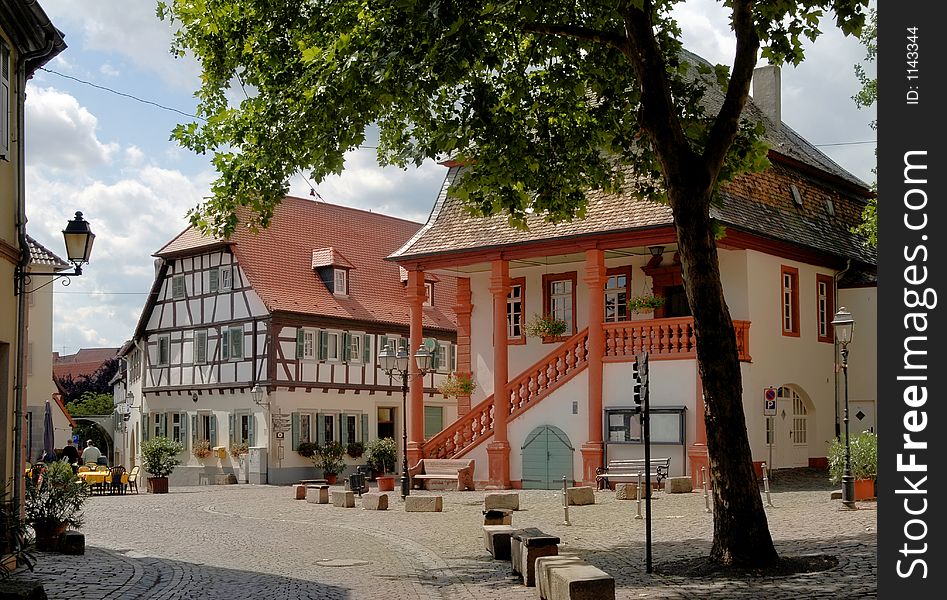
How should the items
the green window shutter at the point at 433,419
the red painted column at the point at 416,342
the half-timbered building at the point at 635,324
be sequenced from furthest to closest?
the green window shutter at the point at 433,419 → the red painted column at the point at 416,342 → the half-timbered building at the point at 635,324

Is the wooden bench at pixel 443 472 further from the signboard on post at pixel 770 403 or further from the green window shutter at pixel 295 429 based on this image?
the green window shutter at pixel 295 429

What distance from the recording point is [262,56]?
15.8 m

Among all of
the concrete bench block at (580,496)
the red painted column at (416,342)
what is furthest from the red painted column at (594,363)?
the red painted column at (416,342)

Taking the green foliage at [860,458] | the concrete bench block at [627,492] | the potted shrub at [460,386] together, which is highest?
the potted shrub at [460,386]

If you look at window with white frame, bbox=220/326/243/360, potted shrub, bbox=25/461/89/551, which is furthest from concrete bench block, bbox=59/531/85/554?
window with white frame, bbox=220/326/243/360

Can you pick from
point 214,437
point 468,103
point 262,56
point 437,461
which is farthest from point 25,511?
point 214,437

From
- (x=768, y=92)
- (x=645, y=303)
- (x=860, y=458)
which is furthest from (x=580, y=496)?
(x=768, y=92)

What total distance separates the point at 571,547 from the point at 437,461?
46.0 feet

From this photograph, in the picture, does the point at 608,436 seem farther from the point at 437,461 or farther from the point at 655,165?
the point at 655,165

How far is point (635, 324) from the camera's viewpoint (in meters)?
27.8

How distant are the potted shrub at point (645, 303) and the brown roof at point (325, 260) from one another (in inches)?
629

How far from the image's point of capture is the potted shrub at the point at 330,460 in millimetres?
41688

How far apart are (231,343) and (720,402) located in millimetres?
32014

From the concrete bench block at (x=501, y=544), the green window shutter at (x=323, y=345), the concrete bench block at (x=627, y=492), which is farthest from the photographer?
the green window shutter at (x=323, y=345)
